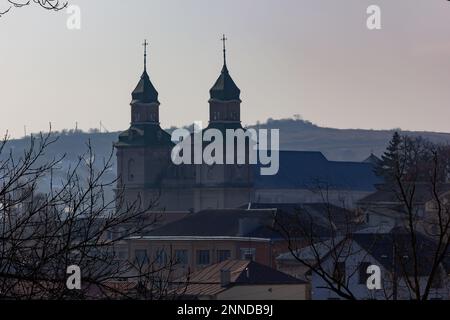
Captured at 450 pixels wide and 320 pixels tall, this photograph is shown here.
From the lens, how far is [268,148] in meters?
160

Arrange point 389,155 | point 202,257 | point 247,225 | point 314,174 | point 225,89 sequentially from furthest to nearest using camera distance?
1. point 314,174
2. point 225,89
3. point 389,155
4. point 247,225
5. point 202,257

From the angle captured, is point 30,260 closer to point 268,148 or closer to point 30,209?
point 30,209

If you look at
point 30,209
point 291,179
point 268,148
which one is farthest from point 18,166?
point 268,148

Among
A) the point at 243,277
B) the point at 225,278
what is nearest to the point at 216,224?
the point at 243,277

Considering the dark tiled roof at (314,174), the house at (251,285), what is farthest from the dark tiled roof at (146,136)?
the house at (251,285)

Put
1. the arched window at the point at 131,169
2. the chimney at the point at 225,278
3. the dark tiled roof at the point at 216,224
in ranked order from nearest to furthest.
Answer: the chimney at the point at 225,278 < the dark tiled roof at the point at 216,224 < the arched window at the point at 131,169

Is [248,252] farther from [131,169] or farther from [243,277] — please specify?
[131,169]

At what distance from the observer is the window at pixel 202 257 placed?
70494 millimetres

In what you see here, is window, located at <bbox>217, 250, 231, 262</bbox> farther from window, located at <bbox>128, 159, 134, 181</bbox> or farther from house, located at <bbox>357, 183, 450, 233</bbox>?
window, located at <bbox>128, 159, 134, 181</bbox>

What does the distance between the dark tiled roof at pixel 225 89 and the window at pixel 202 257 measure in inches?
1508

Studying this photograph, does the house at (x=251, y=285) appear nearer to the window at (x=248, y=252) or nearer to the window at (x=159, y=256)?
the window at (x=159, y=256)

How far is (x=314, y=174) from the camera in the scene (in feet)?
452

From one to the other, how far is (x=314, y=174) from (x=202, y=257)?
66.5 meters
